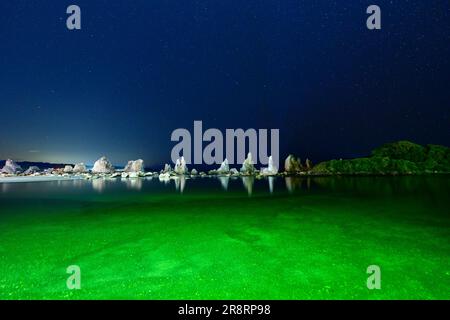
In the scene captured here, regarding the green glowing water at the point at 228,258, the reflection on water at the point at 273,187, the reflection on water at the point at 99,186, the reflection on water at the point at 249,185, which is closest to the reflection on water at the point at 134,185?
the reflection on water at the point at 273,187

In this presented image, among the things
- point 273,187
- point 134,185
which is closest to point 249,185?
point 273,187

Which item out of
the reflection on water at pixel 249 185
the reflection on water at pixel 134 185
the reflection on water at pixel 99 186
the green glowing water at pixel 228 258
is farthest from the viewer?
the reflection on water at pixel 134 185

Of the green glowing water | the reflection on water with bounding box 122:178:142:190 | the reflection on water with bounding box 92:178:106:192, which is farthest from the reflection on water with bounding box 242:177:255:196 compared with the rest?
the reflection on water with bounding box 92:178:106:192

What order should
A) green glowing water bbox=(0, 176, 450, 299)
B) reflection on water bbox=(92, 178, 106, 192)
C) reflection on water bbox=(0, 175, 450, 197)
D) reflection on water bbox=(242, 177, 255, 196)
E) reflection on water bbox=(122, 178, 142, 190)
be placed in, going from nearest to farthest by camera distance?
green glowing water bbox=(0, 176, 450, 299) < reflection on water bbox=(0, 175, 450, 197) < reflection on water bbox=(242, 177, 255, 196) < reflection on water bbox=(92, 178, 106, 192) < reflection on water bbox=(122, 178, 142, 190)

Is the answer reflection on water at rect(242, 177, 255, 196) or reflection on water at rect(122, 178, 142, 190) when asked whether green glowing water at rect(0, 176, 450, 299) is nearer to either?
reflection on water at rect(242, 177, 255, 196)

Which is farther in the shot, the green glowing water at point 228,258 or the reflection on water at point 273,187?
the reflection on water at point 273,187

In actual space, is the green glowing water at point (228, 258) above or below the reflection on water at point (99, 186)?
above

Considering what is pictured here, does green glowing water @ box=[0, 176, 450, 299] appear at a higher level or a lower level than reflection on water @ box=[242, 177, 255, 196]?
higher

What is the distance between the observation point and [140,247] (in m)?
14.4

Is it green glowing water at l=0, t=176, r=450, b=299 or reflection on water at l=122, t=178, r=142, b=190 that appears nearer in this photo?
green glowing water at l=0, t=176, r=450, b=299

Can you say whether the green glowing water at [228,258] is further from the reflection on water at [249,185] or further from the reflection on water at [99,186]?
the reflection on water at [99,186]

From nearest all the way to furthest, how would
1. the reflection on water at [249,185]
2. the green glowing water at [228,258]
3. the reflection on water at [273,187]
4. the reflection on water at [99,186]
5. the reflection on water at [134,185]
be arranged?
1. the green glowing water at [228,258]
2. the reflection on water at [273,187]
3. the reflection on water at [249,185]
4. the reflection on water at [99,186]
5. the reflection on water at [134,185]
